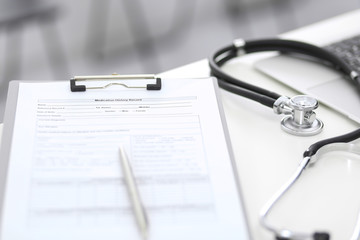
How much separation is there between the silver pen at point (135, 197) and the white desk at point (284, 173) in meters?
0.11

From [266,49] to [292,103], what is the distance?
0.75ft

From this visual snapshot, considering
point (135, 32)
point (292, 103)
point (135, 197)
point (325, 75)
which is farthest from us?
point (135, 32)

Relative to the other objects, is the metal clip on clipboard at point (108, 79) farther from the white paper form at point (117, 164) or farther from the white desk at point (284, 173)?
the white desk at point (284, 173)

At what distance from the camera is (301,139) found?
75 centimetres

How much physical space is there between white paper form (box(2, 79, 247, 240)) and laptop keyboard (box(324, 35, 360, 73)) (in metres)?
0.25

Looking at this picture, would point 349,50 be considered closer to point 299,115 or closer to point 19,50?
point 299,115

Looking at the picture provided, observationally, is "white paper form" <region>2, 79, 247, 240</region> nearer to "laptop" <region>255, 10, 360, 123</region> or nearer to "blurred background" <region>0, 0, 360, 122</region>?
"laptop" <region>255, 10, 360, 123</region>

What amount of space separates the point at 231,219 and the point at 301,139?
0.21m

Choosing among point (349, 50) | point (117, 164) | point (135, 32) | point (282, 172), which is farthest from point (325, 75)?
point (135, 32)

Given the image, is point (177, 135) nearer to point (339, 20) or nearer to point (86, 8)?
point (339, 20)

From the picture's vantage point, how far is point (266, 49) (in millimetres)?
973

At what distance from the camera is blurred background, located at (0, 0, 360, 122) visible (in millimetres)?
2447

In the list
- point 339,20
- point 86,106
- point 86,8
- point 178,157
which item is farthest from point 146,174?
point 86,8

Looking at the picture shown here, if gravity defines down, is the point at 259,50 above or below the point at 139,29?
above
